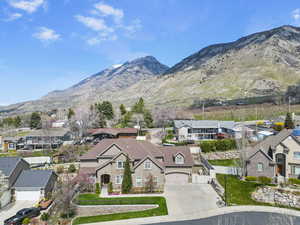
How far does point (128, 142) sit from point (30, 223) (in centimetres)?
1954

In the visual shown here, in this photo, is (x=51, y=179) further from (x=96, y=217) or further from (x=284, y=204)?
(x=284, y=204)

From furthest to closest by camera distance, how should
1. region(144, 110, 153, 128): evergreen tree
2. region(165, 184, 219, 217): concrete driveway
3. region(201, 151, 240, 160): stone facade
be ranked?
region(144, 110, 153, 128): evergreen tree
region(201, 151, 240, 160): stone facade
region(165, 184, 219, 217): concrete driveway

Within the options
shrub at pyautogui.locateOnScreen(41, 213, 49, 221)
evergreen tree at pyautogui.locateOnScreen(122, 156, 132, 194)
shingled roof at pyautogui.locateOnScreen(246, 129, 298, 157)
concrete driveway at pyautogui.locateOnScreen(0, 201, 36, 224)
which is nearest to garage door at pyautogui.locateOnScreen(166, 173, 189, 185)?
evergreen tree at pyautogui.locateOnScreen(122, 156, 132, 194)

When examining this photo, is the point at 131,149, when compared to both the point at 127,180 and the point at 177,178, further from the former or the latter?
the point at 177,178

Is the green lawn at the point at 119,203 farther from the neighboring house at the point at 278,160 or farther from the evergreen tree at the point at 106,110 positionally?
the evergreen tree at the point at 106,110

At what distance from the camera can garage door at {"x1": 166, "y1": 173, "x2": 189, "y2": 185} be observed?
37.6 m

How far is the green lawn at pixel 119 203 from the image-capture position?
87.9 feet

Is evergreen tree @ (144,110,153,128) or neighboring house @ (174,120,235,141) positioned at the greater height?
evergreen tree @ (144,110,153,128)

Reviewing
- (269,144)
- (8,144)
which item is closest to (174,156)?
(269,144)

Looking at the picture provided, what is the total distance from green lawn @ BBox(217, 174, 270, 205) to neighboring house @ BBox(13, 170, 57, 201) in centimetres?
2834

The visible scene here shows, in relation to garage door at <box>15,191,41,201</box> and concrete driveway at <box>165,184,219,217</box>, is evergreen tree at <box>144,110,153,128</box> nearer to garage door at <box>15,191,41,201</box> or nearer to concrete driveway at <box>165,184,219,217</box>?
concrete driveway at <box>165,184,219,217</box>

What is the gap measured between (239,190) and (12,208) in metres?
34.3

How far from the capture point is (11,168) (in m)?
34.2

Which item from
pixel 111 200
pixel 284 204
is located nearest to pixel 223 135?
pixel 284 204
